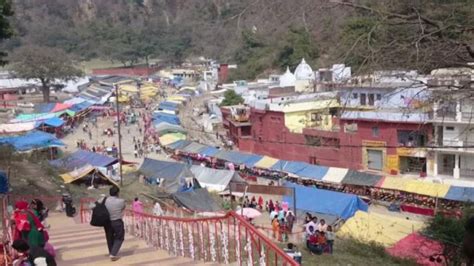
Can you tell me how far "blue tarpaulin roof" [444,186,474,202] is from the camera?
22.9 m

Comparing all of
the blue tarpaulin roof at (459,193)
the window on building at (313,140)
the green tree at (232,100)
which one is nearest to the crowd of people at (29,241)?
the blue tarpaulin roof at (459,193)

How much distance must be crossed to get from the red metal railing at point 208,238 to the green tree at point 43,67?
190ft

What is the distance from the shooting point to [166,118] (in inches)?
1953

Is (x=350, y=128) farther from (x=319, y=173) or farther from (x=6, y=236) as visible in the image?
(x=6, y=236)

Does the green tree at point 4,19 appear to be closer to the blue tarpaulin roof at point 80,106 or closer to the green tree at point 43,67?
the blue tarpaulin roof at point 80,106

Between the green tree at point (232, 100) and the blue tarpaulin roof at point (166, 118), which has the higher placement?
the green tree at point (232, 100)

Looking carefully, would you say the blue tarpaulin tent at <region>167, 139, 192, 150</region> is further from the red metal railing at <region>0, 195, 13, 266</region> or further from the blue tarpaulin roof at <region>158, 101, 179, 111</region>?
the red metal railing at <region>0, 195, 13, 266</region>

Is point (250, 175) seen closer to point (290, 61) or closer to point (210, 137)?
point (210, 137)

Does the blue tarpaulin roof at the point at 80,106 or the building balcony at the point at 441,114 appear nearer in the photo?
the building balcony at the point at 441,114

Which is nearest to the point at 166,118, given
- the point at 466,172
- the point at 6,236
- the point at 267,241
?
the point at 466,172

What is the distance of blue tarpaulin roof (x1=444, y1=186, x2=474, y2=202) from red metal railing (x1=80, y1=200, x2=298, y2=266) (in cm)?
1646

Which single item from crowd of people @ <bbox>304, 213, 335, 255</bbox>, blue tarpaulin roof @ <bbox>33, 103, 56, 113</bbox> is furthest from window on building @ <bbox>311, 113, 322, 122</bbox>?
blue tarpaulin roof @ <bbox>33, 103, 56, 113</bbox>

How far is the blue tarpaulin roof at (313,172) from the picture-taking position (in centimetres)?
2833

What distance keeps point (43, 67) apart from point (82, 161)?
122 feet
